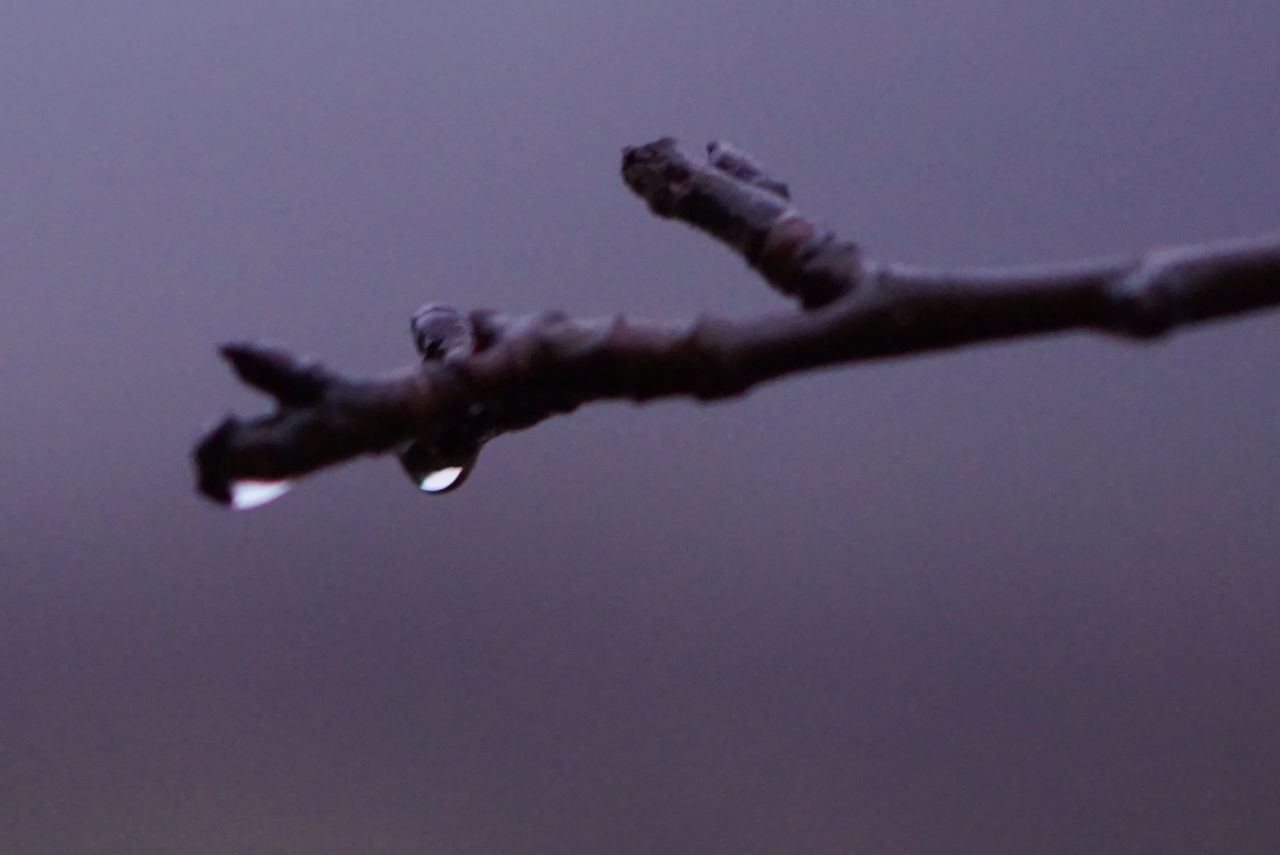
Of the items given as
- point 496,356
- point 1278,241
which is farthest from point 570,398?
point 1278,241
